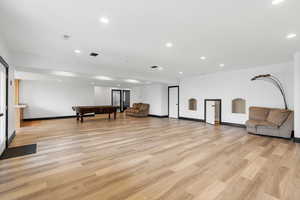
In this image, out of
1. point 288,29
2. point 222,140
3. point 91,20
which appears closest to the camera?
point 91,20

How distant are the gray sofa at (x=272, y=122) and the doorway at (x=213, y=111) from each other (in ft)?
5.57

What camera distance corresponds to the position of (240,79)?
641 cm

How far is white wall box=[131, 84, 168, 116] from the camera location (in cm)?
984

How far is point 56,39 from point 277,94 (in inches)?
292

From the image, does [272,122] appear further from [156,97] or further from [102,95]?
[102,95]

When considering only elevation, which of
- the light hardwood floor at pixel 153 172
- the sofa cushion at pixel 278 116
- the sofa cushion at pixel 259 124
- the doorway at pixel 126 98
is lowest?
the light hardwood floor at pixel 153 172

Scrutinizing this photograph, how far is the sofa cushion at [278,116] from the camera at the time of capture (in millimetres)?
4649

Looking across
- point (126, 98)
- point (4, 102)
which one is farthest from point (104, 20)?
point (126, 98)

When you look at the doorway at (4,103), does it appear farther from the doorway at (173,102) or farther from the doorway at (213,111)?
the doorway at (173,102)

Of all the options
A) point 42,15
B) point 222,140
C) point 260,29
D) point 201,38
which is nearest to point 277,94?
point 222,140

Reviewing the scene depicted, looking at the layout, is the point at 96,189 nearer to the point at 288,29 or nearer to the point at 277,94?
the point at 288,29

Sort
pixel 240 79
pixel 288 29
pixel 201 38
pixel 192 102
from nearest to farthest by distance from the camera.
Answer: pixel 288 29 < pixel 201 38 < pixel 240 79 < pixel 192 102

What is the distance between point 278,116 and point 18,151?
758 centimetres

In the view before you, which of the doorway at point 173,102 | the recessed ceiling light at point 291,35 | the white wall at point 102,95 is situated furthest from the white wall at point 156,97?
the recessed ceiling light at point 291,35
